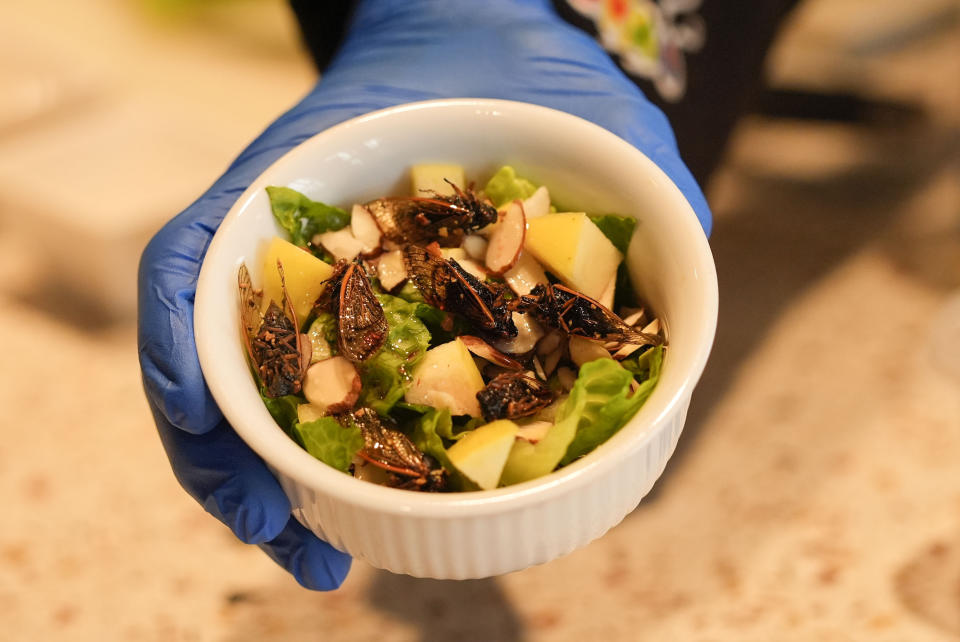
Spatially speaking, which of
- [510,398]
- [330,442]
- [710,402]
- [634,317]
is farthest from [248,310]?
[710,402]

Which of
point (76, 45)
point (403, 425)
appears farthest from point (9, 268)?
point (403, 425)

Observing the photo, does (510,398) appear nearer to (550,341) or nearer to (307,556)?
(550,341)

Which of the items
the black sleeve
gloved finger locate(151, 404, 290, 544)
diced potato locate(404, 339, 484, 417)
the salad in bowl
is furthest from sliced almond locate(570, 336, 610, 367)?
the black sleeve

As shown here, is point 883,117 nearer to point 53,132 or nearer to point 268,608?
point 268,608

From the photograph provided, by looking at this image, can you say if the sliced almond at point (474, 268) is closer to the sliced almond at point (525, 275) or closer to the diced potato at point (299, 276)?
the sliced almond at point (525, 275)

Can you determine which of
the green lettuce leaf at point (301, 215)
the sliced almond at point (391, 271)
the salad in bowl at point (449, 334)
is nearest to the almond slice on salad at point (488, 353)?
the salad in bowl at point (449, 334)

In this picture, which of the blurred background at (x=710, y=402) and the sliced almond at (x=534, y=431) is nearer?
the sliced almond at (x=534, y=431)

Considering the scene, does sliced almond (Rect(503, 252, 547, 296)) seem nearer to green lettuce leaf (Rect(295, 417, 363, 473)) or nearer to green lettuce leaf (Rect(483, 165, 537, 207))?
green lettuce leaf (Rect(483, 165, 537, 207))

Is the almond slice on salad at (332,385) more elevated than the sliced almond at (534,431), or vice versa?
the almond slice on salad at (332,385)
